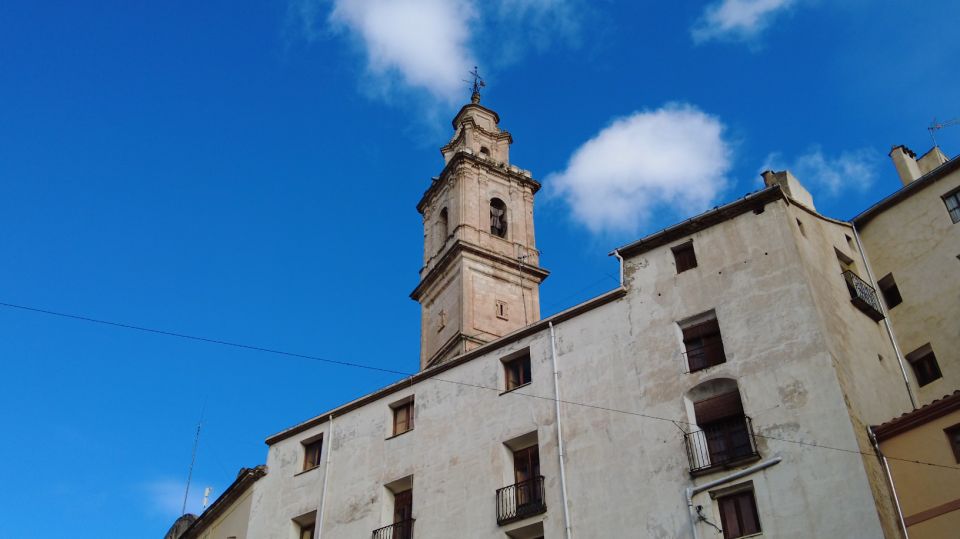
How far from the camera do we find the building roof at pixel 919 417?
84.9ft

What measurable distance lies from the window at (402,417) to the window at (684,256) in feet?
34.6

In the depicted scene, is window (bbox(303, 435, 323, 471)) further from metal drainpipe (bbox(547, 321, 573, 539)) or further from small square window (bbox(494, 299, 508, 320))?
small square window (bbox(494, 299, 508, 320))

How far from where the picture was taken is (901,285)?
33781mm

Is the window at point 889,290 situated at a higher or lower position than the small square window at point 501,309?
lower

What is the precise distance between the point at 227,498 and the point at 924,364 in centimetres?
2606

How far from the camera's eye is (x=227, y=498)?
1633 inches

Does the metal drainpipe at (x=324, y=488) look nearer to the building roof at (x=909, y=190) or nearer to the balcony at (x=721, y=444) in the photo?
the balcony at (x=721, y=444)

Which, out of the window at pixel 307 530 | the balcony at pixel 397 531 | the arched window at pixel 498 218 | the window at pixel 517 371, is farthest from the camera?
the arched window at pixel 498 218

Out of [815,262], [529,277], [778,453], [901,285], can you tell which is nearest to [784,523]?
[778,453]

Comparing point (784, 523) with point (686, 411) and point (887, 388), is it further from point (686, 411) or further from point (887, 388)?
point (887, 388)

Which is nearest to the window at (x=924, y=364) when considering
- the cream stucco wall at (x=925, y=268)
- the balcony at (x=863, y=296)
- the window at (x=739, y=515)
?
the cream stucco wall at (x=925, y=268)

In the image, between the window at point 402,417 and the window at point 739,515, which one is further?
the window at point 402,417

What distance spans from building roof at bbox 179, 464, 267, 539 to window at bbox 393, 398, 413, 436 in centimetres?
621

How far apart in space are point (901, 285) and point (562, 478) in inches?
507
